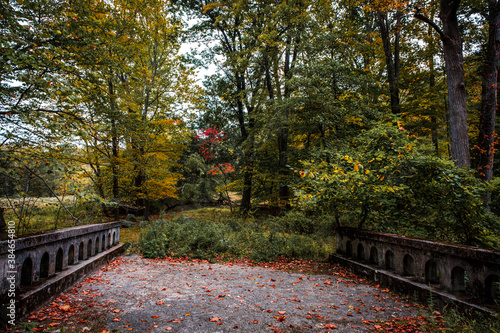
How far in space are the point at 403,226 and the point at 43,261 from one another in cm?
610

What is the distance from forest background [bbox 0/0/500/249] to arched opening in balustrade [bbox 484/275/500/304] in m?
1.55

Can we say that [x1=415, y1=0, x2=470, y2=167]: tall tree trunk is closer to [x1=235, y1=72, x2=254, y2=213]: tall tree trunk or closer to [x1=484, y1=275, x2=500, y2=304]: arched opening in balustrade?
[x1=484, y1=275, x2=500, y2=304]: arched opening in balustrade

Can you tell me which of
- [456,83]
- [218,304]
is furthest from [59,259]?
[456,83]

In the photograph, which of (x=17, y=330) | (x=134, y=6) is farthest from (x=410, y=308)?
(x=134, y=6)

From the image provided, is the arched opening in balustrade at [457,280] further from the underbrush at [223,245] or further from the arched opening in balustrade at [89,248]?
the arched opening in balustrade at [89,248]

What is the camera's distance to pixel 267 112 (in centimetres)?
1257

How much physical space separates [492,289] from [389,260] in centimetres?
175

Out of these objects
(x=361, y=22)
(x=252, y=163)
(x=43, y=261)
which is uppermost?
(x=361, y=22)

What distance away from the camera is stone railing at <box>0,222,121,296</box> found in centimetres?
263

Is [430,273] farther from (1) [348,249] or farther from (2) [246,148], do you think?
(2) [246,148]

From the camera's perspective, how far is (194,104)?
58.1ft

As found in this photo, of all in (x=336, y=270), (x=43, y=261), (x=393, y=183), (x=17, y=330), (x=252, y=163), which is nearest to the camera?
(x=17, y=330)

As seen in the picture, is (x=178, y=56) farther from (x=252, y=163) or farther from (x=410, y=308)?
(x=410, y=308)

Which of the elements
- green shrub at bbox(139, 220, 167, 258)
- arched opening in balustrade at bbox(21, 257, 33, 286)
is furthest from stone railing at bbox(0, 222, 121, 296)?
green shrub at bbox(139, 220, 167, 258)
